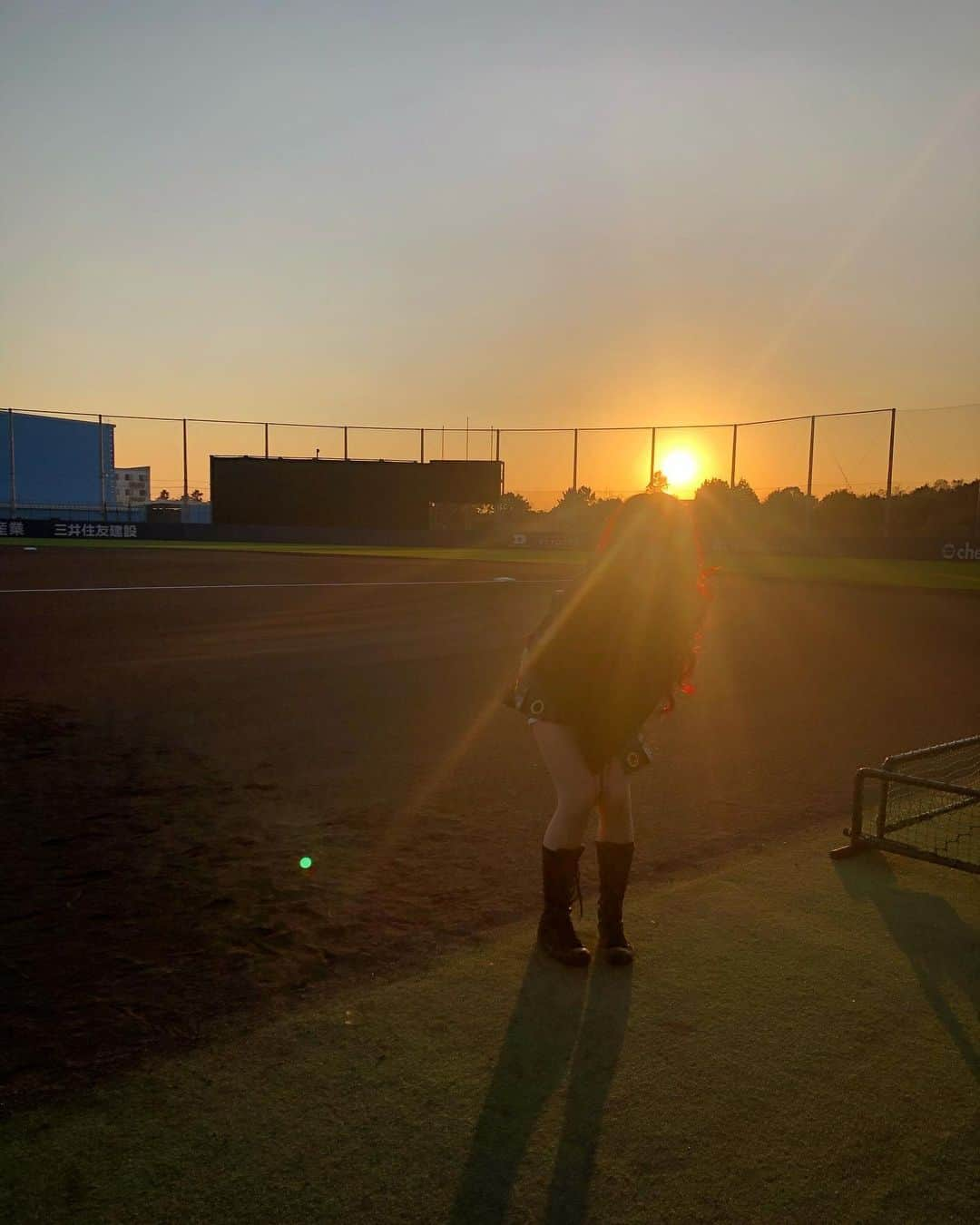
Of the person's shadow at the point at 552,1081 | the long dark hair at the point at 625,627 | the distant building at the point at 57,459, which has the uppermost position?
the distant building at the point at 57,459

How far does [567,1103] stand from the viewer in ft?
8.25

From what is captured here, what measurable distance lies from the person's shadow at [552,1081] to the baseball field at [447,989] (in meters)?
0.01

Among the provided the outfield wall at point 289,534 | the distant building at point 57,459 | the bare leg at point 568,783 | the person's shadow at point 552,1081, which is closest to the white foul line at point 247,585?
the bare leg at point 568,783

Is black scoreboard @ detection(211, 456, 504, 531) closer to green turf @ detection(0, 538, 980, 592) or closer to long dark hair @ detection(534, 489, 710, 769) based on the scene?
green turf @ detection(0, 538, 980, 592)

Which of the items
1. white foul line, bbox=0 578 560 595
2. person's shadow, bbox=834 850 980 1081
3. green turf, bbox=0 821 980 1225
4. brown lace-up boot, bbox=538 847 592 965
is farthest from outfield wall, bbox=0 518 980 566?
green turf, bbox=0 821 980 1225

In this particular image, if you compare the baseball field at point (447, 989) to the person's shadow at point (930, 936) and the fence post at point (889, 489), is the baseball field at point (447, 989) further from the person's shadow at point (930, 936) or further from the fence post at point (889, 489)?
the fence post at point (889, 489)

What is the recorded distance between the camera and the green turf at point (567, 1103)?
2.14 metres

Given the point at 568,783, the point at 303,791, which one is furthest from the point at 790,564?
the point at 568,783

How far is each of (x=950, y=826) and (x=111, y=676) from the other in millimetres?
7404

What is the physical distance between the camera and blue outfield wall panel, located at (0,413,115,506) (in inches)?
3455

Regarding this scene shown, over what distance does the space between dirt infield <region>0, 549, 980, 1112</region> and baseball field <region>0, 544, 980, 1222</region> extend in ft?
0.08

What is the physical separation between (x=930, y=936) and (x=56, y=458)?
99523mm

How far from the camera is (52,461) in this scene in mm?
91250

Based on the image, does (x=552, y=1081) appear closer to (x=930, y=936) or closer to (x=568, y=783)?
(x=568, y=783)
